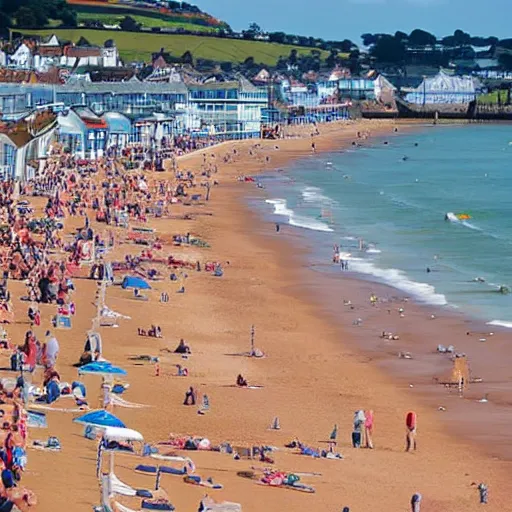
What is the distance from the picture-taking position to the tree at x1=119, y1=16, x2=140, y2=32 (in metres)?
182

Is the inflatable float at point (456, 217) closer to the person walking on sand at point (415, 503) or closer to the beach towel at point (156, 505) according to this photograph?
the person walking on sand at point (415, 503)

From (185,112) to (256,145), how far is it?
5.70 metres

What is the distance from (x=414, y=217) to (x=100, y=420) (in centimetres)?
3249

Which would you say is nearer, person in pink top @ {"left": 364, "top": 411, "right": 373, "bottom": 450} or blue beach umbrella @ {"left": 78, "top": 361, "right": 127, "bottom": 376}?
person in pink top @ {"left": 364, "top": 411, "right": 373, "bottom": 450}

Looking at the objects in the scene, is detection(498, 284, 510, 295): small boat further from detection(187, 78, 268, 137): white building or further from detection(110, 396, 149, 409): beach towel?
detection(187, 78, 268, 137): white building

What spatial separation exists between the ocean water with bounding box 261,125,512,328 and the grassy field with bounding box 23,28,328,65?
75349 mm

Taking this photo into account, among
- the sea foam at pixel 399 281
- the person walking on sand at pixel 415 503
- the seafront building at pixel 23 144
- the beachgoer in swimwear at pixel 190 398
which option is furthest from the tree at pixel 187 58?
the person walking on sand at pixel 415 503

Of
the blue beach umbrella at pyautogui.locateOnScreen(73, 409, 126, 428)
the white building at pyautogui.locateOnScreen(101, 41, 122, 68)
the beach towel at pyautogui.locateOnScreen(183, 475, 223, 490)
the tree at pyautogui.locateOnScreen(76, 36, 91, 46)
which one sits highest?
the tree at pyautogui.locateOnScreen(76, 36, 91, 46)

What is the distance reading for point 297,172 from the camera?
228ft

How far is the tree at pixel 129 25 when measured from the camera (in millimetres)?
181500

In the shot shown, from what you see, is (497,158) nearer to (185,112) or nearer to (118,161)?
(185,112)

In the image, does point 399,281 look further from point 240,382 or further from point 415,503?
point 415,503

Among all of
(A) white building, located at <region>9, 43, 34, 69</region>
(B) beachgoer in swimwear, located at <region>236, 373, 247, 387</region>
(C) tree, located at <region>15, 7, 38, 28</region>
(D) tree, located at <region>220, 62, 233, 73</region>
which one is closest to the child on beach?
(B) beachgoer in swimwear, located at <region>236, 373, 247, 387</region>

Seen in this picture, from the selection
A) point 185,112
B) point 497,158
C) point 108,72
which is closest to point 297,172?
point 185,112
